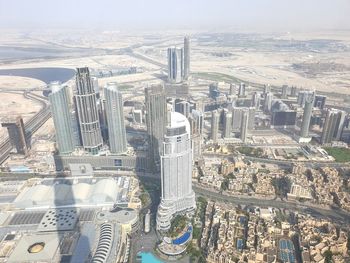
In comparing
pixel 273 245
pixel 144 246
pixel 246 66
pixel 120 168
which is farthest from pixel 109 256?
pixel 246 66

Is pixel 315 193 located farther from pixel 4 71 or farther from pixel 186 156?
pixel 4 71

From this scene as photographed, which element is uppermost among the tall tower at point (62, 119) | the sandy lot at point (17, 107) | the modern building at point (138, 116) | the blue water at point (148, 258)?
the tall tower at point (62, 119)

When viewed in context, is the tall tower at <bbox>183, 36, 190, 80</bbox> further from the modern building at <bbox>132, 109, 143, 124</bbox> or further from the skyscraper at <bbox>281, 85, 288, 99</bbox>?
the modern building at <bbox>132, 109, 143, 124</bbox>

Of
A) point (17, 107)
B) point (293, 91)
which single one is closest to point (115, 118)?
point (17, 107)

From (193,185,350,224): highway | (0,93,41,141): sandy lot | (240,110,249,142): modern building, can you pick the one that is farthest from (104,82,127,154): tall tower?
(0,93,41,141): sandy lot

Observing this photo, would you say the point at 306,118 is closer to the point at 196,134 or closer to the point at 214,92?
the point at 196,134

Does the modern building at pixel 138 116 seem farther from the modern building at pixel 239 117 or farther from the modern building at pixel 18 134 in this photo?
the modern building at pixel 18 134

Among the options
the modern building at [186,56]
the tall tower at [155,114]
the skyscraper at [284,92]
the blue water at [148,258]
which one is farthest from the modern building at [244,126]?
the modern building at [186,56]
